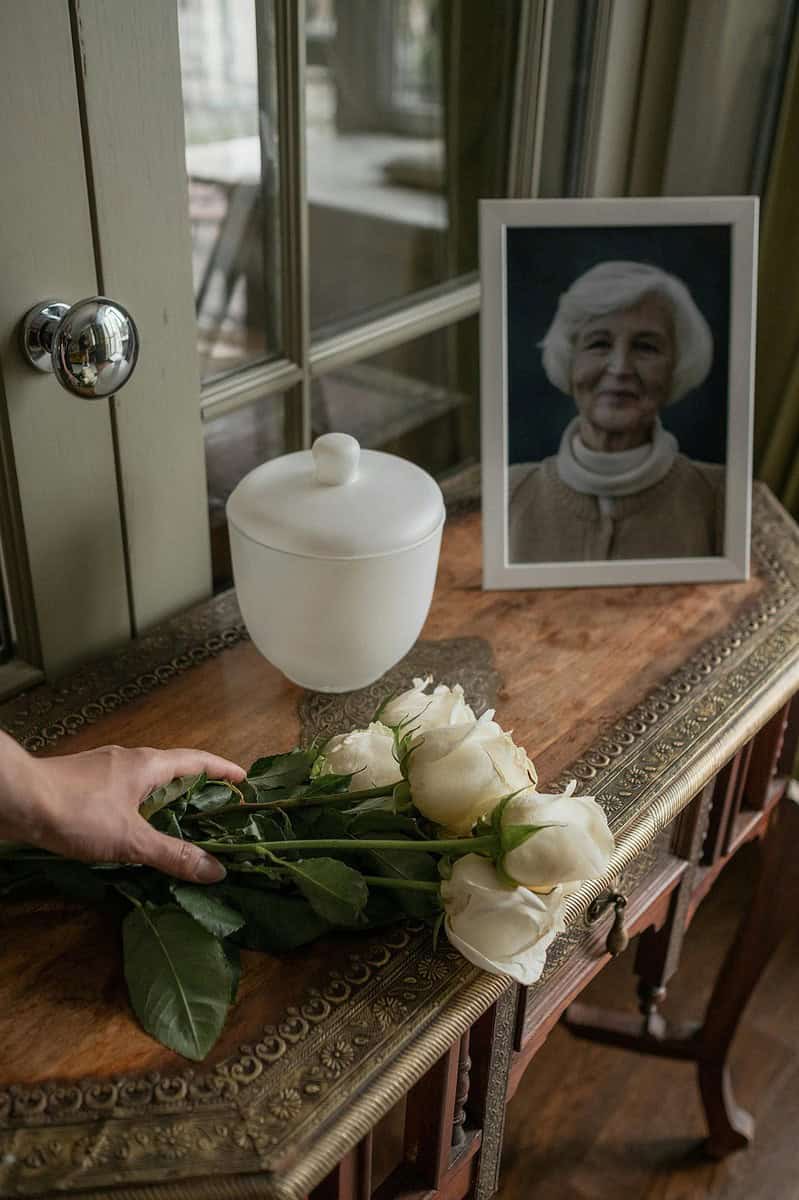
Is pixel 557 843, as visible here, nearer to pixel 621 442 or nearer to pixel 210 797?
pixel 210 797

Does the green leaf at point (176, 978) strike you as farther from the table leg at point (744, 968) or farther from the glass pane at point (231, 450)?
the table leg at point (744, 968)

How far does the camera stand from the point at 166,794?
28.0 inches

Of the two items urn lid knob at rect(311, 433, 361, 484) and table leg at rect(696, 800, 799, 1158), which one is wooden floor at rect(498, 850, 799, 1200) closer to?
table leg at rect(696, 800, 799, 1158)

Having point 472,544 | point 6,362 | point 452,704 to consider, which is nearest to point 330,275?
point 472,544

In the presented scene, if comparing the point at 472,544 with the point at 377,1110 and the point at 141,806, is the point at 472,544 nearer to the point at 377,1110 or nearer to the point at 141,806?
the point at 141,806

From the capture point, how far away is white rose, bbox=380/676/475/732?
28.3 inches

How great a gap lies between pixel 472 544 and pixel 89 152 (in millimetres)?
529

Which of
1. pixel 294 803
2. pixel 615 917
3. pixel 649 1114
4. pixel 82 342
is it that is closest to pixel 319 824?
pixel 294 803

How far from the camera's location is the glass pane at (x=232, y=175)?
92cm

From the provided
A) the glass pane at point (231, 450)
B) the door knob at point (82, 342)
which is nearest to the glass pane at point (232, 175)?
the glass pane at point (231, 450)

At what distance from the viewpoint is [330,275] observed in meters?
1.12

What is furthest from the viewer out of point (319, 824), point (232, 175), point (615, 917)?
point (232, 175)

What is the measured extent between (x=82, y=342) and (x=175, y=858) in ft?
1.17

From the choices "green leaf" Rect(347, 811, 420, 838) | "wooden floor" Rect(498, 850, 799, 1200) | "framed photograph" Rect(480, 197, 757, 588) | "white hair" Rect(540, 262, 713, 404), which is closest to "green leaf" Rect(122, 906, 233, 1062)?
"green leaf" Rect(347, 811, 420, 838)
